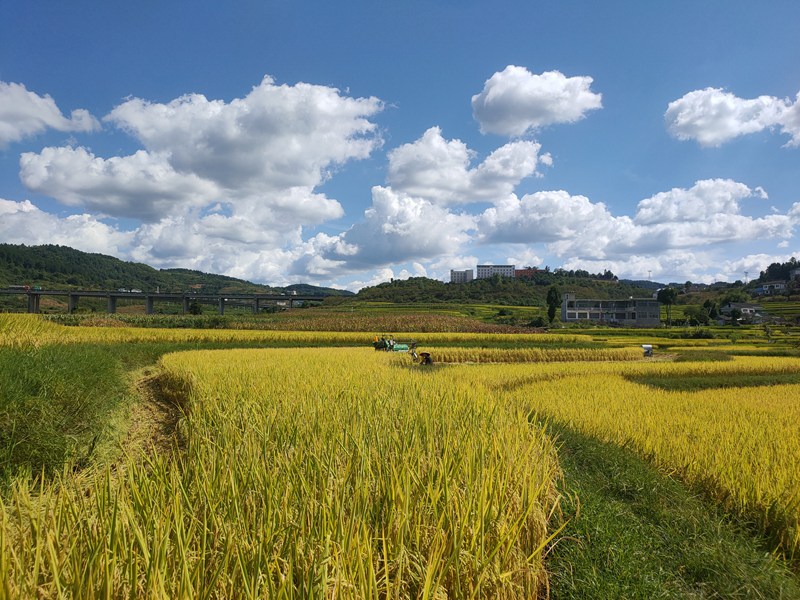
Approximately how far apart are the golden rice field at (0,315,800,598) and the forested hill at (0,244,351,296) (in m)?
127

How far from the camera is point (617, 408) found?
8500 mm

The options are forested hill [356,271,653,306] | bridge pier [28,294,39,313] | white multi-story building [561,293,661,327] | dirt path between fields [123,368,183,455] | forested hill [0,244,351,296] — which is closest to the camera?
dirt path between fields [123,368,183,455]

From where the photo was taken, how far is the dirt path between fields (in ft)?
21.5

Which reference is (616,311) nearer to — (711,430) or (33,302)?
(711,430)

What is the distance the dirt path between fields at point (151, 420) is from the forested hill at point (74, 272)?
12058 centimetres

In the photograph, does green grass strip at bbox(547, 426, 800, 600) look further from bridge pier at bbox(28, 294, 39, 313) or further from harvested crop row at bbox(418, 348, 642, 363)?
bridge pier at bbox(28, 294, 39, 313)

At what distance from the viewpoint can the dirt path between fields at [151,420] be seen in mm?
6564

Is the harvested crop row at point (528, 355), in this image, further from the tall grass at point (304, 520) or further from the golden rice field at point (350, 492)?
the tall grass at point (304, 520)

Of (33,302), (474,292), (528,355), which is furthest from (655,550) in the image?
(474,292)

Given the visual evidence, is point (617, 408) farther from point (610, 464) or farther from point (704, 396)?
point (704, 396)

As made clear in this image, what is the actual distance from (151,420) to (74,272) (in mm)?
187554

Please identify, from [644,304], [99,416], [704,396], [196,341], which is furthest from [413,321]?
[644,304]

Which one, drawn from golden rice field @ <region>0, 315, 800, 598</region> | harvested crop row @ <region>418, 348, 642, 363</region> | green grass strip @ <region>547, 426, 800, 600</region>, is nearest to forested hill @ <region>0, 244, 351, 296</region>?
harvested crop row @ <region>418, 348, 642, 363</region>

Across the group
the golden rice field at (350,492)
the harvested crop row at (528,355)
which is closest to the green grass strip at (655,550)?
the golden rice field at (350,492)
